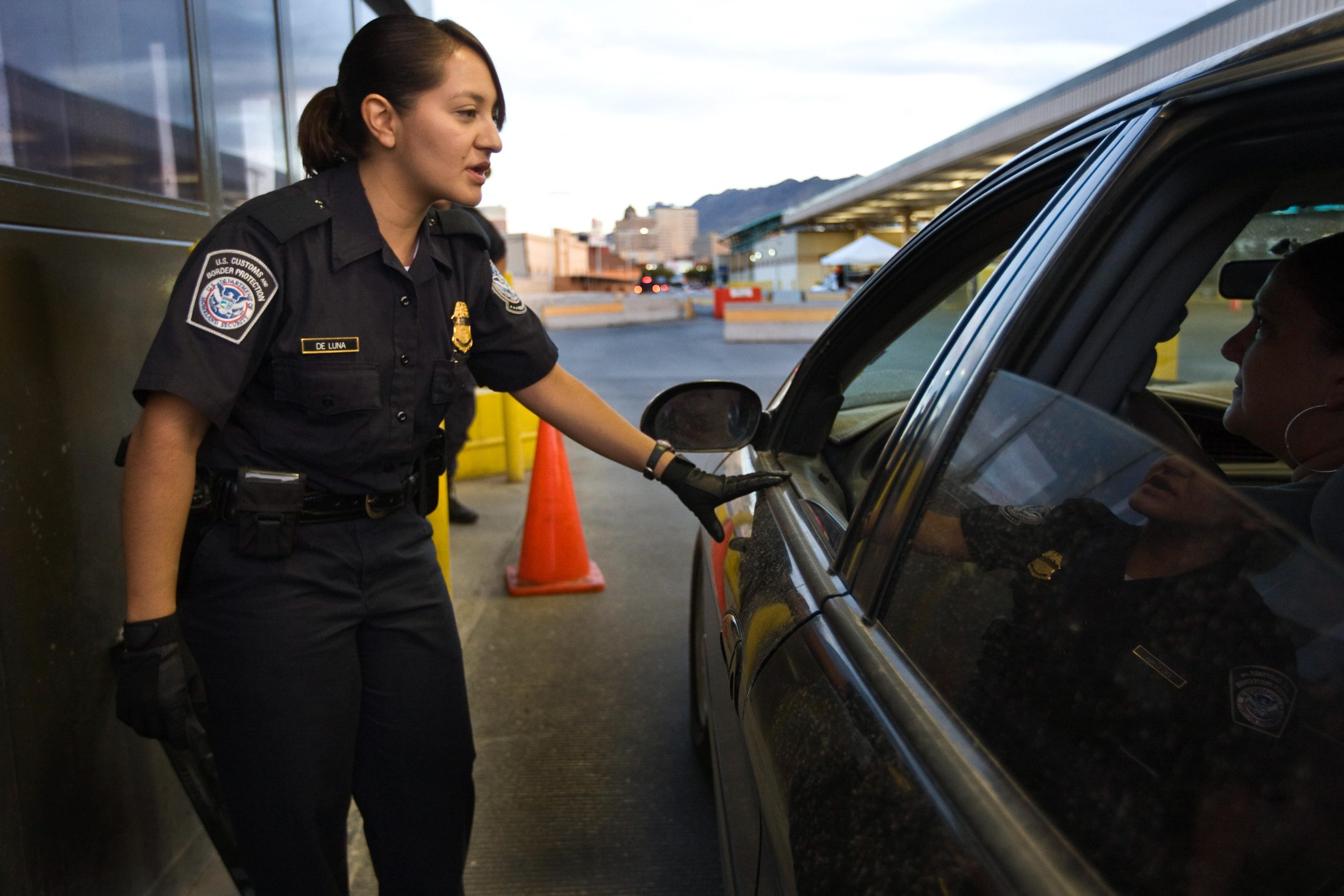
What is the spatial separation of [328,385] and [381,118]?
49 cm

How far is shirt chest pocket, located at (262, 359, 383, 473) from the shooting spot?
68.9 inches

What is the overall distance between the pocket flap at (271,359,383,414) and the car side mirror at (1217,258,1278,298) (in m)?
1.74

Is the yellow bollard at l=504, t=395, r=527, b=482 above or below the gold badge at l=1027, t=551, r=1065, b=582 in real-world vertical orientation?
below

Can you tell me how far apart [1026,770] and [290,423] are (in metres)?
1.36

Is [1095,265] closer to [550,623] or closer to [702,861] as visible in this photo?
[702,861]

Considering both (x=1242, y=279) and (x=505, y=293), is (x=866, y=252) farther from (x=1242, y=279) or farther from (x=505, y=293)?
(x=505, y=293)

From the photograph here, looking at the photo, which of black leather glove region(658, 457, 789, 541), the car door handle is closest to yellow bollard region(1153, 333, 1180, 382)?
black leather glove region(658, 457, 789, 541)

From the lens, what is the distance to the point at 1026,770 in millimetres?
895

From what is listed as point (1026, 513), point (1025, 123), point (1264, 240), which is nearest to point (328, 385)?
point (1026, 513)

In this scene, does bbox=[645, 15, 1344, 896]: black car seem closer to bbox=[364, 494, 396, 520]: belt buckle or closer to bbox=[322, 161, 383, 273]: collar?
bbox=[364, 494, 396, 520]: belt buckle

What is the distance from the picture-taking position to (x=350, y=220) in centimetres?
182

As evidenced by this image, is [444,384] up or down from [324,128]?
down

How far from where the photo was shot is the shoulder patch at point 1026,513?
1.04 metres

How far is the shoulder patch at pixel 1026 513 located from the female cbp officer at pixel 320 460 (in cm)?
113
